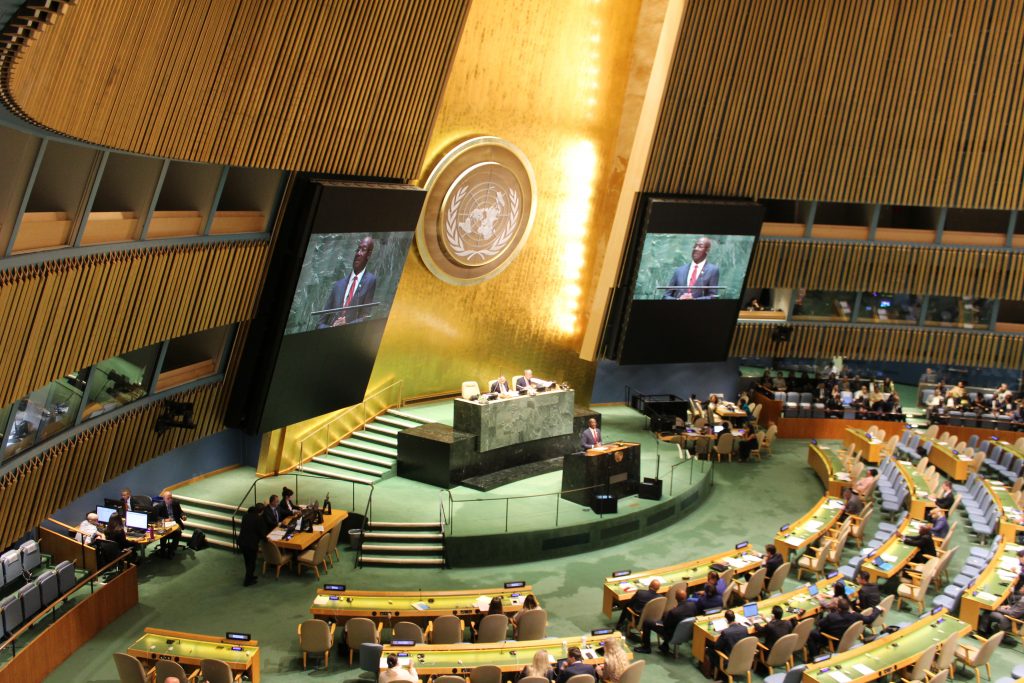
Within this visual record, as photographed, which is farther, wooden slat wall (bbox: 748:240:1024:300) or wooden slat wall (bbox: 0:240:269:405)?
wooden slat wall (bbox: 748:240:1024:300)

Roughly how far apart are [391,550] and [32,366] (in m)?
7.49

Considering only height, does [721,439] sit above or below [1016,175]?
below

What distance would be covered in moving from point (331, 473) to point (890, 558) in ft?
30.5

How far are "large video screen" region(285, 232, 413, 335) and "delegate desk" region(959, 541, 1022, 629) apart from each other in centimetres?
949

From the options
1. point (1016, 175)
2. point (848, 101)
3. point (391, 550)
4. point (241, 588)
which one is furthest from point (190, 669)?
point (1016, 175)

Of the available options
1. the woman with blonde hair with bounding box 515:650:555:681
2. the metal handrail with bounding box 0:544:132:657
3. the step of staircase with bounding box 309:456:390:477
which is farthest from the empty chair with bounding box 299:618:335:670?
the step of staircase with bounding box 309:456:390:477

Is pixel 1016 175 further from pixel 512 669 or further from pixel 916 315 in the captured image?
pixel 512 669

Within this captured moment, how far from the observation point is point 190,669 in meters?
11.2

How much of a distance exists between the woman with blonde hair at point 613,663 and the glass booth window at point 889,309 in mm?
16439

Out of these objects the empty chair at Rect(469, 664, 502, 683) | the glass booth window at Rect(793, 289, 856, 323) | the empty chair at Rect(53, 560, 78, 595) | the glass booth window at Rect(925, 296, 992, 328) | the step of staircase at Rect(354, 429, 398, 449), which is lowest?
the empty chair at Rect(53, 560, 78, 595)

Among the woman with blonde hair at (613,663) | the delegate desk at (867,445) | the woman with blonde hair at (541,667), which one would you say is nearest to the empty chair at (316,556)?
the woman with blonde hair at (541,667)

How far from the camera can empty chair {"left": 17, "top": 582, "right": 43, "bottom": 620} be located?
12.0 meters

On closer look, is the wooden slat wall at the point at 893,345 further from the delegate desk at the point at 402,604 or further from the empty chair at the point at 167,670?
the empty chair at the point at 167,670

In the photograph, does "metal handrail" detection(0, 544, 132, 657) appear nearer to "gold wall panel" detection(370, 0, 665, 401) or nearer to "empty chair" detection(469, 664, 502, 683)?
"empty chair" detection(469, 664, 502, 683)
